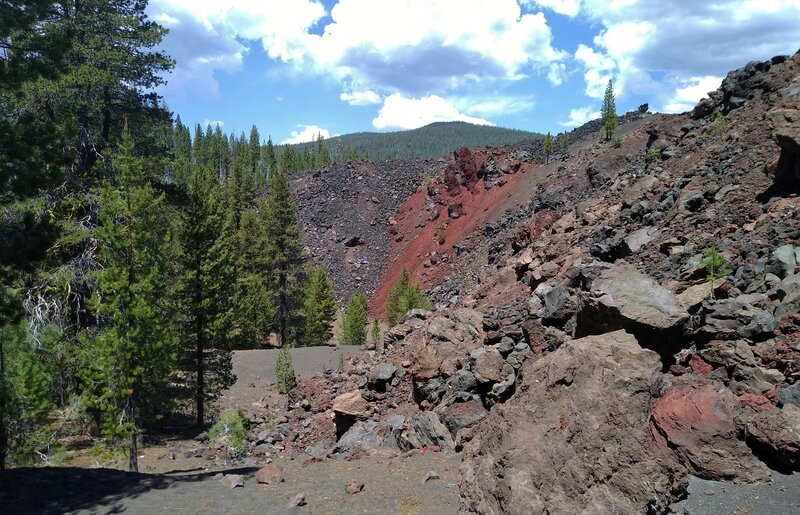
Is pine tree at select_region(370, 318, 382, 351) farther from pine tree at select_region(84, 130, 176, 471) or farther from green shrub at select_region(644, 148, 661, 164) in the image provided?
green shrub at select_region(644, 148, 661, 164)

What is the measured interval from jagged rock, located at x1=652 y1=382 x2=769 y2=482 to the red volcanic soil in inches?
1857

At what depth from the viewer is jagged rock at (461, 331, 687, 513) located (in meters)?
6.10

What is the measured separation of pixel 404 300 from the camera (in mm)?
41594

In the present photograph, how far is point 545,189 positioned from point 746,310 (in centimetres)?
4396

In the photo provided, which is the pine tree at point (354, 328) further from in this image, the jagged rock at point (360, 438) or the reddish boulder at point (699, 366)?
the reddish boulder at point (699, 366)

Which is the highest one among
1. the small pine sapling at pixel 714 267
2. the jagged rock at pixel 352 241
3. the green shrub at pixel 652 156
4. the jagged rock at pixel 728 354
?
the green shrub at pixel 652 156

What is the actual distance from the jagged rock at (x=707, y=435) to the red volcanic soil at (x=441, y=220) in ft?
155

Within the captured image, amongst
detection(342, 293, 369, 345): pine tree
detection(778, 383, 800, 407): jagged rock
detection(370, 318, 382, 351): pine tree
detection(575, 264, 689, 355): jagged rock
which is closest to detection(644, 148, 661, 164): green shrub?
detection(370, 318, 382, 351): pine tree

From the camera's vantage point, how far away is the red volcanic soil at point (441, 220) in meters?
58.6

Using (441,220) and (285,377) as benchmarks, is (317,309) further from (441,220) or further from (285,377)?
(441,220)

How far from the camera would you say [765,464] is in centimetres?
634

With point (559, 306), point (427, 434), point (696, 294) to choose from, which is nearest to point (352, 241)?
point (559, 306)

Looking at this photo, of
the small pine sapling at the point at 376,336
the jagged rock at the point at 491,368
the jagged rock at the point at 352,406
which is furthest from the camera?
the small pine sapling at the point at 376,336

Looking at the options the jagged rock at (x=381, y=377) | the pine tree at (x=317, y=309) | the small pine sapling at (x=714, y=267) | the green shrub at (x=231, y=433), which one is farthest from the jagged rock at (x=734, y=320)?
the pine tree at (x=317, y=309)
